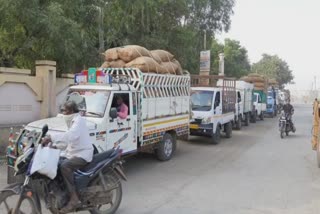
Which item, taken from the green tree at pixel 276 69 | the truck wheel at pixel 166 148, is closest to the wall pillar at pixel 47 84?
the truck wheel at pixel 166 148

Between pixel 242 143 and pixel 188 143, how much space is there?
2.16 metres

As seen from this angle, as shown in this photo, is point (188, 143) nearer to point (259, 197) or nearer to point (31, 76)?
point (31, 76)

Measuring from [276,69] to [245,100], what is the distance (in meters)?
57.0

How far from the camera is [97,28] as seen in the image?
1630cm

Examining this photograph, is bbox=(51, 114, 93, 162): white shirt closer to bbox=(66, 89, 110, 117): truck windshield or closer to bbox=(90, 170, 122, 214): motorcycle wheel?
bbox=(90, 170, 122, 214): motorcycle wheel

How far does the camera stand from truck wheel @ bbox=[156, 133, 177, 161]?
35.5 feet

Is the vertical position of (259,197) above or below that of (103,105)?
below

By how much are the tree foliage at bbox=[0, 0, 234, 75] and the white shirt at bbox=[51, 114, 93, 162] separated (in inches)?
266

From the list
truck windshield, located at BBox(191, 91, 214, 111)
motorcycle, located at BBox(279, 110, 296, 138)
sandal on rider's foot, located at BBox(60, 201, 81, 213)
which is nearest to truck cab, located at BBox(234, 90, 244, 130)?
motorcycle, located at BBox(279, 110, 296, 138)

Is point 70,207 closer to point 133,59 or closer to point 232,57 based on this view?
point 133,59

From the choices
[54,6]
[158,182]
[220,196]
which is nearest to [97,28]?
[54,6]

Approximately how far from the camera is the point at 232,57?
181 ft

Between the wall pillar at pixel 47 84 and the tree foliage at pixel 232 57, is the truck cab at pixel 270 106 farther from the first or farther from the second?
the wall pillar at pixel 47 84

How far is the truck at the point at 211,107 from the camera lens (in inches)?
564
